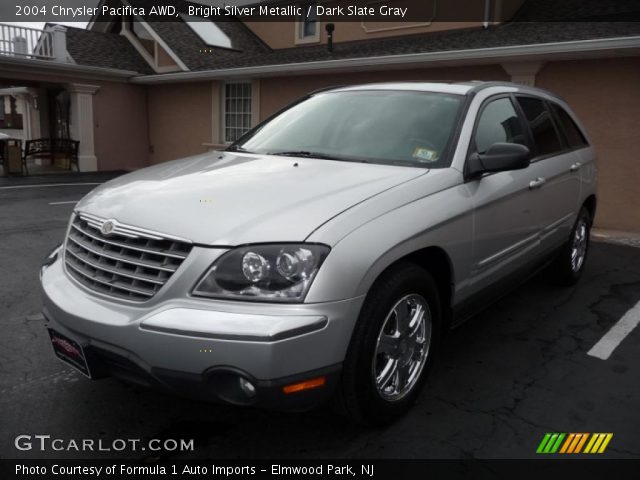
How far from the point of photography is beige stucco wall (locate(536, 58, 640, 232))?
820 cm

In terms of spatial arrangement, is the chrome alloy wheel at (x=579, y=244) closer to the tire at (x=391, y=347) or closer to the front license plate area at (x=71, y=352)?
the tire at (x=391, y=347)

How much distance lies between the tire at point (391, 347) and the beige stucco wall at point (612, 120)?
22.8 feet

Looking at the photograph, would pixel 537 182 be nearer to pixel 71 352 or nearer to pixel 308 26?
pixel 71 352

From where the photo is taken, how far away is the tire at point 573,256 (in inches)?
191

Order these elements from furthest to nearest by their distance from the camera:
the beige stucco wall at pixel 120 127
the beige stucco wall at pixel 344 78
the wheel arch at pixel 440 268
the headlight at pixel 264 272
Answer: the beige stucco wall at pixel 120 127
the beige stucco wall at pixel 344 78
the wheel arch at pixel 440 268
the headlight at pixel 264 272

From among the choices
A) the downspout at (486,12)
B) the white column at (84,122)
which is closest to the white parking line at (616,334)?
the downspout at (486,12)

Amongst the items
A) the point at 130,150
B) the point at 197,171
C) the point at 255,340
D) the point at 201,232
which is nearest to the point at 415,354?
the point at 255,340

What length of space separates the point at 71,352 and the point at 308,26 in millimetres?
15513

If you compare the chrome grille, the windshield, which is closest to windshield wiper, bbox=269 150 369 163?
the windshield

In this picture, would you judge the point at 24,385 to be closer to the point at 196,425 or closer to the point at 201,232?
the point at 196,425

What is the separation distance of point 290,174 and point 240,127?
41.4ft

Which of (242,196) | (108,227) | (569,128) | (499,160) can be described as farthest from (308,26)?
(108,227)

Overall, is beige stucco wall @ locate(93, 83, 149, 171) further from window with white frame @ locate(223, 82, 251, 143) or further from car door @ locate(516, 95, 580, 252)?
car door @ locate(516, 95, 580, 252)

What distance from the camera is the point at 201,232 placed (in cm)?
224
